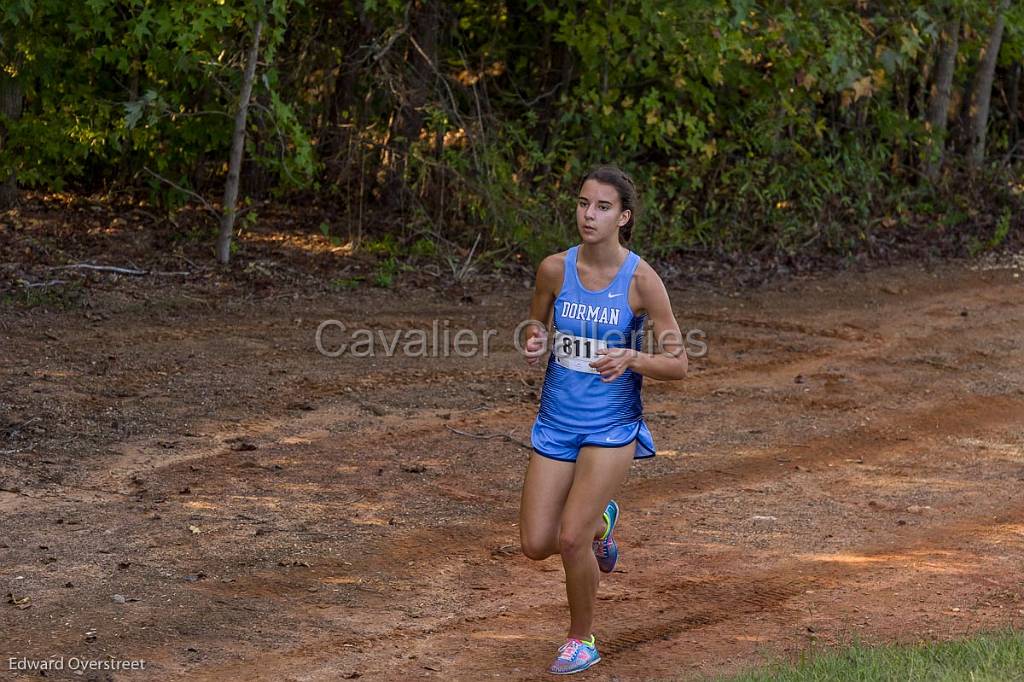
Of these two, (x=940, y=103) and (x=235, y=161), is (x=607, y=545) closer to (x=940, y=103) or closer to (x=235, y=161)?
(x=235, y=161)

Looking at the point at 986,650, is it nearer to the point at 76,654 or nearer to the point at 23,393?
the point at 76,654

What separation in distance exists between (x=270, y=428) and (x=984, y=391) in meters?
5.19

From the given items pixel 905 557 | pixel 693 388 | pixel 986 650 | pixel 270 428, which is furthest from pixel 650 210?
pixel 986 650

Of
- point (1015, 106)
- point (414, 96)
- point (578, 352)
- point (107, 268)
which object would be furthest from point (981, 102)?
point (578, 352)

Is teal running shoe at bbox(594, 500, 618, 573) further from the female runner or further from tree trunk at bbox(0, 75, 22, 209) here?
tree trunk at bbox(0, 75, 22, 209)

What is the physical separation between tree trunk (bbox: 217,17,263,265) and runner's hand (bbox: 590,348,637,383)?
7.72m

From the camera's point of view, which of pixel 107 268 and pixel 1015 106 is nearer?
pixel 107 268

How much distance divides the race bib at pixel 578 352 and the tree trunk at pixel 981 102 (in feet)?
41.0

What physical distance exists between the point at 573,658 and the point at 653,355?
3.98 ft

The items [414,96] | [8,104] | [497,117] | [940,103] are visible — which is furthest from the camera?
[940,103]

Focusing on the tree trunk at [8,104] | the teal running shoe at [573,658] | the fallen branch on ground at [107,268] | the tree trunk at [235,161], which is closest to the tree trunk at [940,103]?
the tree trunk at [235,161]

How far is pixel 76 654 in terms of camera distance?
203 inches

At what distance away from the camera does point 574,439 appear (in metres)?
5.07

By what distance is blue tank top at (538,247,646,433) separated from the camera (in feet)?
16.6
